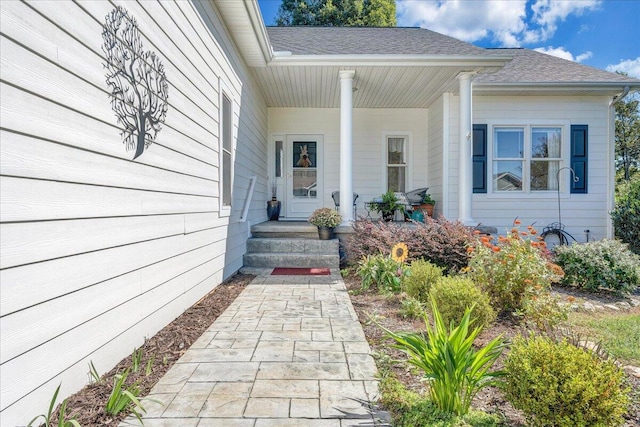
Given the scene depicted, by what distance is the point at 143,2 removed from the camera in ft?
8.79

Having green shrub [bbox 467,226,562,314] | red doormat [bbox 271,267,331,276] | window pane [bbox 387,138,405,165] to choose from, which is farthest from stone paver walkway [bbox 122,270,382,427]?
window pane [bbox 387,138,405,165]

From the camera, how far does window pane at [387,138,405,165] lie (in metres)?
8.54

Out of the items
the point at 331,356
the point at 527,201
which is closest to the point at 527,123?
the point at 527,201

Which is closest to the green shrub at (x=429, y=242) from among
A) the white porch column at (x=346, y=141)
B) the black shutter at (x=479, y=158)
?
the white porch column at (x=346, y=141)

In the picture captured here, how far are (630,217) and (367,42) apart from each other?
5.53 metres

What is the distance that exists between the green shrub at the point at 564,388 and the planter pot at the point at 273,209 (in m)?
6.83

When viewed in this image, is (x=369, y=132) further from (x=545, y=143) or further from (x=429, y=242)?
(x=429, y=242)

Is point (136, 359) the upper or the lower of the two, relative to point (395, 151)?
lower

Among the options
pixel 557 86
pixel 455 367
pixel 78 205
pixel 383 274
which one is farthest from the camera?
pixel 557 86

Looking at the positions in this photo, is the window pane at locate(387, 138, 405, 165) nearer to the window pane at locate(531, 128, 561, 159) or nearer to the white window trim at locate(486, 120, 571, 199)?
the white window trim at locate(486, 120, 571, 199)

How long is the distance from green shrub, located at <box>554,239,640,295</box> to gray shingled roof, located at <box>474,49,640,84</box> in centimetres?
366

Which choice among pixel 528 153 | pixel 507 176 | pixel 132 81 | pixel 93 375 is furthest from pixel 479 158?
pixel 93 375

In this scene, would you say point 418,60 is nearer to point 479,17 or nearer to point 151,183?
point 151,183

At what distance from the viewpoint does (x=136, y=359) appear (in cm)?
232
